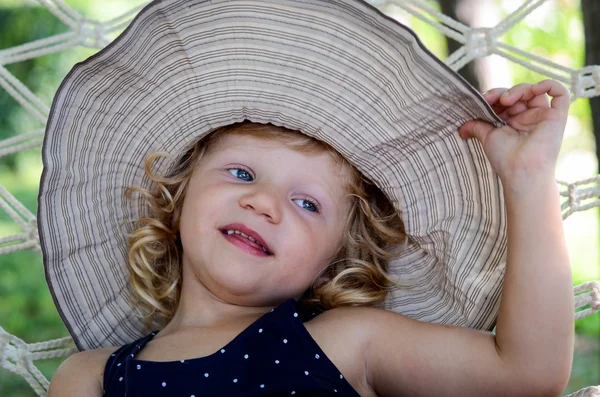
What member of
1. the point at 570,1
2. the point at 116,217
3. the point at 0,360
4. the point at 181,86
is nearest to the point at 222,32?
the point at 181,86

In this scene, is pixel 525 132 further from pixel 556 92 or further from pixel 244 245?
pixel 244 245

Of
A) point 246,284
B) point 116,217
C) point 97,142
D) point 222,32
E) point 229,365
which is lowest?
point 229,365

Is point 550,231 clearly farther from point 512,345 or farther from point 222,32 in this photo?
point 222,32

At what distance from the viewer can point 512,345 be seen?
3.54 ft

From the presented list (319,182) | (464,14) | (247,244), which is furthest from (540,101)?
(464,14)

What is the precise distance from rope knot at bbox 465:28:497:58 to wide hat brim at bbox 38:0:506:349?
42 cm

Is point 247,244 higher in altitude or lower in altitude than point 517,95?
lower

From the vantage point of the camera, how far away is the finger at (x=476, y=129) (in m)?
1.12

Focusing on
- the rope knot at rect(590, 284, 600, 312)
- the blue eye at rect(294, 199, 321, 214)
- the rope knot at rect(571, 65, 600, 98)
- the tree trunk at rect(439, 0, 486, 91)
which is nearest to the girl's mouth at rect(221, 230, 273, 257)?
the blue eye at rect(294, 199, 321, 214)

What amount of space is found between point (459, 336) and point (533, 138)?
1.02 feet

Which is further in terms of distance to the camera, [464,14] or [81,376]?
[464,14]

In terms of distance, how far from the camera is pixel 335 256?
55.4 inches

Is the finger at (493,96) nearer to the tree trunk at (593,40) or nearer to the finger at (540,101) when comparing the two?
the finger at (540,101)

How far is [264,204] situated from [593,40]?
0.79 m
